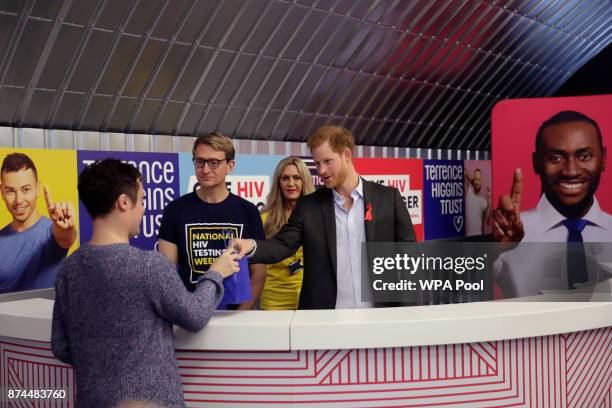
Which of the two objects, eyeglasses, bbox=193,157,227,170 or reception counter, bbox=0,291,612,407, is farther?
eyeglasses, bbox=193,157,227,170

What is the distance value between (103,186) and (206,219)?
204 centimetres

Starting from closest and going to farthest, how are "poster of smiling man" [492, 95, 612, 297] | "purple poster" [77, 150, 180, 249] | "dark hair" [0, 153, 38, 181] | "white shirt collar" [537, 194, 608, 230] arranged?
"dark hair" [0, 153, 38, 181]
"purple poster" [77, 150, 180, 249]
"poster of smiling man" [492, 95, 612, 297]
"white shirt collar" [537, 194, 608, 230]

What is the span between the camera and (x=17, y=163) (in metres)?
9.72

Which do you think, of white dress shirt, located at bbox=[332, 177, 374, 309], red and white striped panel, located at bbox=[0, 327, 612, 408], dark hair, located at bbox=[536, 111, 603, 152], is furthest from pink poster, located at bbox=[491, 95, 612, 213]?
red and white striped panel, located at bbox=[0, 327, 612, 408]

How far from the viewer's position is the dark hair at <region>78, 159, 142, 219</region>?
348 cm

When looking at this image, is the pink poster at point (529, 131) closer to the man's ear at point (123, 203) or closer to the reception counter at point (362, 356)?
the reception counter at point (362, 356)

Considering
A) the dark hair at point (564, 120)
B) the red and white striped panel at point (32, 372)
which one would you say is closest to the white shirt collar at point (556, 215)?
the dark hair at point (564, 120)

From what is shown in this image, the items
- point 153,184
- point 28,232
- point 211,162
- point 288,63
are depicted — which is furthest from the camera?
point 288,63

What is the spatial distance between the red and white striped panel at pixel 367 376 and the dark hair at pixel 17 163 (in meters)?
5.49

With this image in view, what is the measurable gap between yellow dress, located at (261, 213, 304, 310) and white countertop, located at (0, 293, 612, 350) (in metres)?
2.29

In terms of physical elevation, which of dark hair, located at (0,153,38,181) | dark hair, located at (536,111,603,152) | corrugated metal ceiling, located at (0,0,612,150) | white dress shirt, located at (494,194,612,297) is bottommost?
white dress shirt, located at (494,194,612,297)

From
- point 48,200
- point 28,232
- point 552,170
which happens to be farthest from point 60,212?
point 552,170

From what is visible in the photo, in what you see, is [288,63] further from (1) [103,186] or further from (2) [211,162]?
(1) [103,186]

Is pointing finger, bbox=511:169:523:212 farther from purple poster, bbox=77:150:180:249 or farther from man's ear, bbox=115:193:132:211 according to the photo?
man's ear, bbox=115:193:132:211
